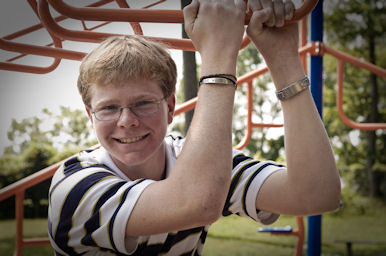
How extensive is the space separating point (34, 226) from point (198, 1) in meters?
9.66

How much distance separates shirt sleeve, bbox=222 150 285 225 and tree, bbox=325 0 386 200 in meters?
8.14

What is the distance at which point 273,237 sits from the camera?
25.2ft

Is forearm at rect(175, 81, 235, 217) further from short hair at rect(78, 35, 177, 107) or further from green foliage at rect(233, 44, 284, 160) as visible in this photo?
green foliage at rect(233, 44, 284, 160)

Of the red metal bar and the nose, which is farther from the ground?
the nose

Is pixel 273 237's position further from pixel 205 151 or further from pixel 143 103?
pixel 205 151

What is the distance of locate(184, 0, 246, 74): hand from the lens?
32.1 inches

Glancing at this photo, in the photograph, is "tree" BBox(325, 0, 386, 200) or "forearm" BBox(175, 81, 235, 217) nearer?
"forearm" BBox(175, 81, 235, 217)

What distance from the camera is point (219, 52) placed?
2.69ft

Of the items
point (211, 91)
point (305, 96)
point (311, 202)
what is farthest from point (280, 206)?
point (211, 91)

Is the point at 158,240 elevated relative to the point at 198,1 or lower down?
lower down

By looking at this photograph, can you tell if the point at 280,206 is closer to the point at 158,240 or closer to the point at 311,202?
the point at 311,202

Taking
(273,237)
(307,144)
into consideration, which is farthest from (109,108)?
(273,237)

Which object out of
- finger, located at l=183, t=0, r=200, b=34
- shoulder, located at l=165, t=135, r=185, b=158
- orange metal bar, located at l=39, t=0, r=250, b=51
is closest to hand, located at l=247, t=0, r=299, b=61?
finger, located at l=183, t=0, r=200, b=34

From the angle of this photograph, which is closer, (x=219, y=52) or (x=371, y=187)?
(x=219, y=52)
